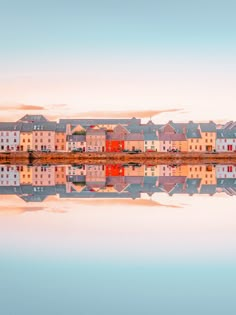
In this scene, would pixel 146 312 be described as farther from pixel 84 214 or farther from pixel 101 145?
pixel 101 145

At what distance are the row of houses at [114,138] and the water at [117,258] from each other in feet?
208

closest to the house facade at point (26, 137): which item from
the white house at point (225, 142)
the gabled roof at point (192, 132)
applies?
the gabled roof at point (192, 132)

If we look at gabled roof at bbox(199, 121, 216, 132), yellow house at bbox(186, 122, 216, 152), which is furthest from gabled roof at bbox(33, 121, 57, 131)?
gabled roof at bbox(199, 121, 216, 132)

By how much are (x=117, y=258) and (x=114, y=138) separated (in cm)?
7161

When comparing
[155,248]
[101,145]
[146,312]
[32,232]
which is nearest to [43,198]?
[32,232]

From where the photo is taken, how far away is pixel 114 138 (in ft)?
266

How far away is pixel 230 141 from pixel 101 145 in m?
18.7

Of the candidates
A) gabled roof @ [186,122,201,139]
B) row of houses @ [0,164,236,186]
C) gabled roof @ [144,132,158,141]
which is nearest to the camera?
row of houses @ [0,164,236,186]

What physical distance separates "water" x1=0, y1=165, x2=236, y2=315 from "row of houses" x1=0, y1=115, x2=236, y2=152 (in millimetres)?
63326

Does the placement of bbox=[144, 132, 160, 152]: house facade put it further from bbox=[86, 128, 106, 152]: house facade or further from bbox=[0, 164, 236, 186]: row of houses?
bbox=[0, 164, 236, 186]: row of houses

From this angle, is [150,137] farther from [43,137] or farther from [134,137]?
[43,137]

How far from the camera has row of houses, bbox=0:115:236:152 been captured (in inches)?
3179

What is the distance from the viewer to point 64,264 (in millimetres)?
8969

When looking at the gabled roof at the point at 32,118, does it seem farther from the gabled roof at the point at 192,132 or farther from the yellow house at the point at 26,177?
the yellow house at the point at 26,177
